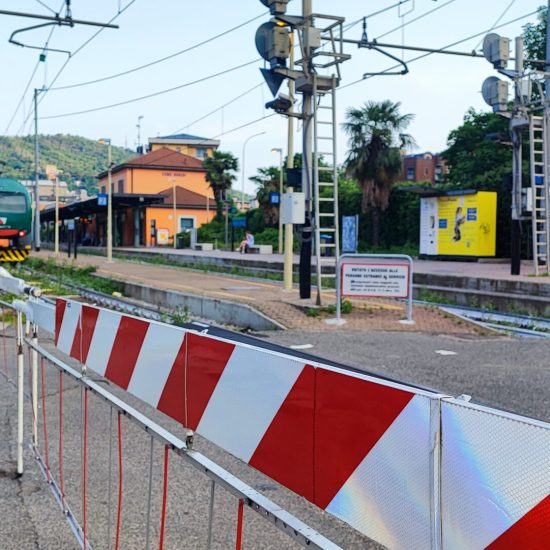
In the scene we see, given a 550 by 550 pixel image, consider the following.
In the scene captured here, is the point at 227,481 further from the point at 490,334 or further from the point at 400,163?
the point at 400,163

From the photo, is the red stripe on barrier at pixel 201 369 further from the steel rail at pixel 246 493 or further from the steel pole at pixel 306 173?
the steel pole at pixel 306 173

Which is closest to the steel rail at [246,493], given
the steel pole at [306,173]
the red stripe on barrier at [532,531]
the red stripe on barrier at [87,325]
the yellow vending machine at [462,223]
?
the red stripe on barrier at [532,531]

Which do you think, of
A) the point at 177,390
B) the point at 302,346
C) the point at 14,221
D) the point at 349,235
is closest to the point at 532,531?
the point at 177,390

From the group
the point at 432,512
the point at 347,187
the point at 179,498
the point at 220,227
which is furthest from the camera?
the point at 220,227

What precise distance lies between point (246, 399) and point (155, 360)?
0.86 m

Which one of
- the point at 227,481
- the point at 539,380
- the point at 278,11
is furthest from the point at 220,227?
the point at 227,481

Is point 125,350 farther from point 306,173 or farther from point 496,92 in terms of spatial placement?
point 496,92

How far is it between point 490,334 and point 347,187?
41.6 meters

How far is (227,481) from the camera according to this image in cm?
232

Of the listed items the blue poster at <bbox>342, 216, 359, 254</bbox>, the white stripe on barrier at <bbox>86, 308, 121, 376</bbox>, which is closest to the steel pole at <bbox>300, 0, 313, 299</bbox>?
the white stripe on barrier at <bbox>86, 308, 121, 376</bbox>

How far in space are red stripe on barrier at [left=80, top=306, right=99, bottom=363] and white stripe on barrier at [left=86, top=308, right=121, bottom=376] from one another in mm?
37

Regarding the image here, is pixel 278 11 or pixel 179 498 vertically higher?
pixel 278 11

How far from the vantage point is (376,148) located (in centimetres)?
4500

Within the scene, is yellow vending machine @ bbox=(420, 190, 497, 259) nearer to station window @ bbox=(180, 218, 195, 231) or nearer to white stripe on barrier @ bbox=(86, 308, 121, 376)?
Answer: white stripe on barrier @ bbox=(86, 308, 121, 376)
